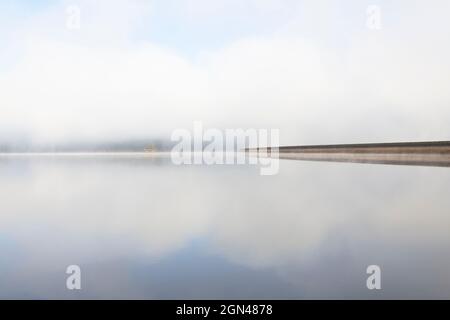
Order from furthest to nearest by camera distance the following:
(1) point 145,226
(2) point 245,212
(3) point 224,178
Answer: (3) point 224,178 < (2) point 245,212 < (1) point 145,226

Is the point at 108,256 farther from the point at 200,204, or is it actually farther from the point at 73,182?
the point at 73,182

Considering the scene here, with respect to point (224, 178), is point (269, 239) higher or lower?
lower

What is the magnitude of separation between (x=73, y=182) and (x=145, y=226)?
210cm

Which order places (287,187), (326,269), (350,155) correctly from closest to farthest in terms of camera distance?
(326,269) → (287,187) → (350,155)

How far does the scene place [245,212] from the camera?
2.44 m

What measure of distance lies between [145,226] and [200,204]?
1.59 feet

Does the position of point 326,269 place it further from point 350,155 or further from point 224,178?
point 350,155

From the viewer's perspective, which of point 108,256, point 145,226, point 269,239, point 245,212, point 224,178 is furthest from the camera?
point 224,178
